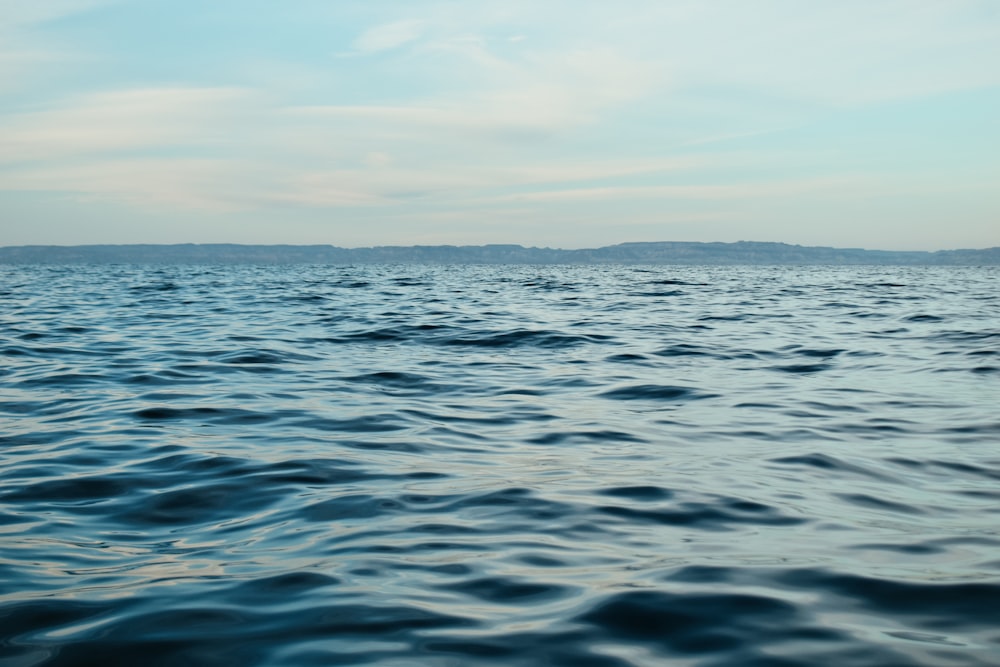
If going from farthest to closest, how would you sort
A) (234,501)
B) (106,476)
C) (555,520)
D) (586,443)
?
(586,443)
(106,476)
(234,501)
(555,520)

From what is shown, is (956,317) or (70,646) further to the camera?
(956,317)

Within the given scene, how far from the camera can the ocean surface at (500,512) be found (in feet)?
12.6

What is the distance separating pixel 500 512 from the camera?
600 centimetres

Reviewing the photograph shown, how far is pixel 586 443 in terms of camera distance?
8.41m

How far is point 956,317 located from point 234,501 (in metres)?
22.8

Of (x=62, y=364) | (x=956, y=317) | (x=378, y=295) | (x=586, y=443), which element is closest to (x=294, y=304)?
(x=378, y=295)

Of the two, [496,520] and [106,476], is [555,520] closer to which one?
[496,520]

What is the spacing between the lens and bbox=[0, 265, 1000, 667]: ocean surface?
384cm

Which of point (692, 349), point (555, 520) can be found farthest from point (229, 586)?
point (692, 349)

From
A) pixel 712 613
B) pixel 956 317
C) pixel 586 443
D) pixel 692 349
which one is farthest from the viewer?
pixel 956 317

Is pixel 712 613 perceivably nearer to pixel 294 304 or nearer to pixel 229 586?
pixel 229 586

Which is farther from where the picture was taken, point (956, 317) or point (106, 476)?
point (956, 317)

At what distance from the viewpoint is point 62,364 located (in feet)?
47.0

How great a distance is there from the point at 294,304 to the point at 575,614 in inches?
1075
